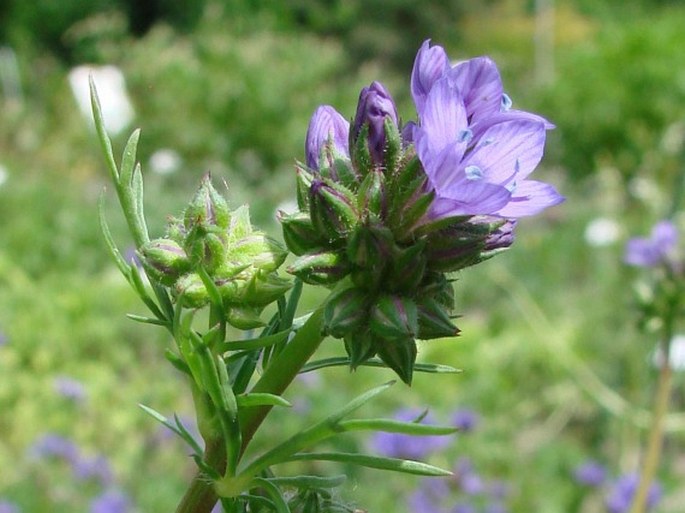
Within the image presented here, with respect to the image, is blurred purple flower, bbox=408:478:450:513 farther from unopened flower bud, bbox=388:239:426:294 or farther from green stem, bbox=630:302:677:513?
unopened flower bud, bbox=388:239:426:294

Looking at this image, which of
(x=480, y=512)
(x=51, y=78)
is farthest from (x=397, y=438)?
(x=51, y=78)

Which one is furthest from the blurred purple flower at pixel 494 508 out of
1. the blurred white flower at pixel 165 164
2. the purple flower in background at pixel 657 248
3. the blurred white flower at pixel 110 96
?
the blurred white flower at pixel 110 96

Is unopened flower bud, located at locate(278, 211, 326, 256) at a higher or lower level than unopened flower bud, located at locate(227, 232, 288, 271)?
higher

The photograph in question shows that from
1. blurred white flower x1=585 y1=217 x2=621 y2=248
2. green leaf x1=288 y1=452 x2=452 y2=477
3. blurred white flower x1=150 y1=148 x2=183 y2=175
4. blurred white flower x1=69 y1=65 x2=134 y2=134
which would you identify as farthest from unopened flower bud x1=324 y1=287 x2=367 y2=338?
blurred white flower x1=69 y1=65 x2=134 y2=134

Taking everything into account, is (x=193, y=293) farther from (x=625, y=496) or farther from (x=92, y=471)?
(x=92, y=471)

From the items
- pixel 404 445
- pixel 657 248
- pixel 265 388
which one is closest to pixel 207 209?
pixel 265 388
